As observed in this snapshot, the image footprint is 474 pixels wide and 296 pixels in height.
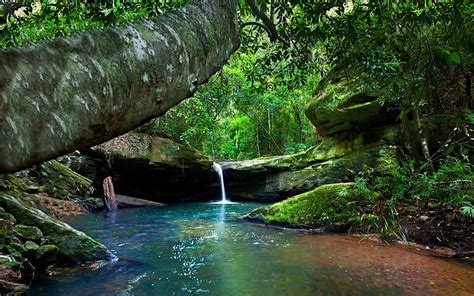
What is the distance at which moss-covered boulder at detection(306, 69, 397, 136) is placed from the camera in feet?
45.2

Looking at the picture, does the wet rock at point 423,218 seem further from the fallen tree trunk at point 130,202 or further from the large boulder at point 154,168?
the large boulder at point 154,168

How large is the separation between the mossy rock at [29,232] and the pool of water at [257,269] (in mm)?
668

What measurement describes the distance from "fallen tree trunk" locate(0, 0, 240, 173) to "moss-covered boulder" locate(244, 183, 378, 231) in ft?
26.4

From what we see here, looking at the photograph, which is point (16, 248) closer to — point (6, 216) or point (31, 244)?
point (31, 244)

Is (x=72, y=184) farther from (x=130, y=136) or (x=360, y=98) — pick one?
(x=360, y=98)

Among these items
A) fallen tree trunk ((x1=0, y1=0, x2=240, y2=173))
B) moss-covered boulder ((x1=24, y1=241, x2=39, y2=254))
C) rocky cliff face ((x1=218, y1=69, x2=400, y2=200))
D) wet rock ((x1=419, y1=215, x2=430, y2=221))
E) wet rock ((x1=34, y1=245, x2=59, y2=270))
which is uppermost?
rocky cliff face ((x1=218, y1=69, x2=400, y2=200))

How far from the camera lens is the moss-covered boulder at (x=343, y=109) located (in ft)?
45.2

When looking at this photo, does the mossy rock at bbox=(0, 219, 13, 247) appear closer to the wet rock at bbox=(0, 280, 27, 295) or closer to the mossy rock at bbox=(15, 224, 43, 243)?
the mossy rock at bbox=(15, 224, 43, 243)

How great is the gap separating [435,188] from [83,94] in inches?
304

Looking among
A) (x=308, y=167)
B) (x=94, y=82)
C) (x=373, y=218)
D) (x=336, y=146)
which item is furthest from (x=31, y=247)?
(x=336, y=146)

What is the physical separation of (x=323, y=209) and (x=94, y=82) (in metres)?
8.86

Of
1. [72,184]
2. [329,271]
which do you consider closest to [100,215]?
[72,184]

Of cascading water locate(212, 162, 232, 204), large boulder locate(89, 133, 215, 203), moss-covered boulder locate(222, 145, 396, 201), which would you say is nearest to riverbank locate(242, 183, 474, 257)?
moss-covered boulder locate(222, 145, 396, 201)

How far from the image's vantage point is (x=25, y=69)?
0.95 meters
